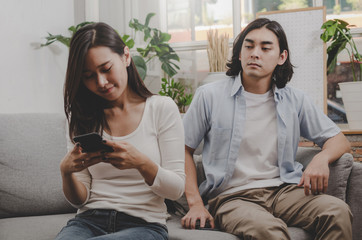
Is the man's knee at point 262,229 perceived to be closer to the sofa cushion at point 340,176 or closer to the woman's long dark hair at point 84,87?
the sofa cushion at point 340,176

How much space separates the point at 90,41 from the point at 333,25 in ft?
5.91

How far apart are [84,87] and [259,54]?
2.52ft

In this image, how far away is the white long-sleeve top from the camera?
121 cm

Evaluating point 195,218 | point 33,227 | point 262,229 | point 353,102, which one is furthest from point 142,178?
point 353,102

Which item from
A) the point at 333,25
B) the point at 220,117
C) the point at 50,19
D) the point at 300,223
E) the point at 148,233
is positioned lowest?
the point at 300,223

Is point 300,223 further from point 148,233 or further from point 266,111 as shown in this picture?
point 148,233

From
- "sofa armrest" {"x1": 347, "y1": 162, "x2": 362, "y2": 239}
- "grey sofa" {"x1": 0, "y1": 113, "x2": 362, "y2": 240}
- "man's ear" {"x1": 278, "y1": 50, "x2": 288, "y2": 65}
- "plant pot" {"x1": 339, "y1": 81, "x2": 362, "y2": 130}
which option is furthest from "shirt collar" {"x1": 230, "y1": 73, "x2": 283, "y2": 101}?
"plant pot" {"x1": 339, "y1": 81, "x2": 362, "y2": 130}

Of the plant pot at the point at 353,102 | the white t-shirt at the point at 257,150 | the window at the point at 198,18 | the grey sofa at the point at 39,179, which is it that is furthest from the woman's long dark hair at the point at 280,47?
the window at the point at 198,18

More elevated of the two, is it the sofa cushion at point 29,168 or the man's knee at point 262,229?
the sofa cushion at point 29,168

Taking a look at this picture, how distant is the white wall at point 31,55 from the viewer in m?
2.99

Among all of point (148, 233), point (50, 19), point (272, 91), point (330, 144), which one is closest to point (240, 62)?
point (272, 91)

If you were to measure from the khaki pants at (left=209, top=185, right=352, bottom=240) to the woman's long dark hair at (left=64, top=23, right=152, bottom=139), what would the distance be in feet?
1.74

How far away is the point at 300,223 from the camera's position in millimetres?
1476

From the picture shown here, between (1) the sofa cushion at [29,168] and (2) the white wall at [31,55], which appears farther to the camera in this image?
(2) the white wall at [31,55]
